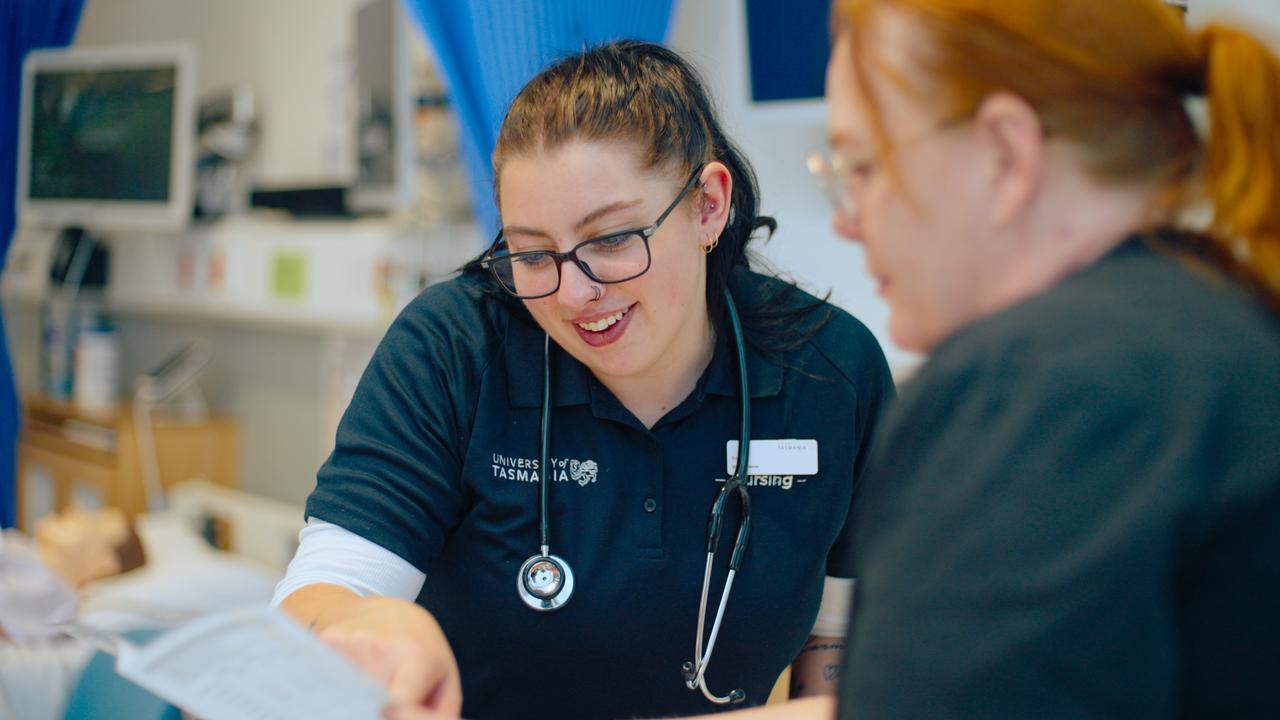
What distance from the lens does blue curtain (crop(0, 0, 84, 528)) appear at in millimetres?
3713

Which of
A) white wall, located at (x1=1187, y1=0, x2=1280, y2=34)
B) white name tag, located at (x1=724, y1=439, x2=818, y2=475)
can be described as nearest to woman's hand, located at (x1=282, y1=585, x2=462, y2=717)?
white name tag, located at (x1=724, y1=439, x2=818, y2=475)

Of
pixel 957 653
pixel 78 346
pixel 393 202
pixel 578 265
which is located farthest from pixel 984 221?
pixel 78 346

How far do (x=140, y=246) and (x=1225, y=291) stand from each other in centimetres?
476

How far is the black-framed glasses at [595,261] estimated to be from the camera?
1299 millimetres

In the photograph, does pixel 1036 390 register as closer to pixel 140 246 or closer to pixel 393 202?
pixel 393 202

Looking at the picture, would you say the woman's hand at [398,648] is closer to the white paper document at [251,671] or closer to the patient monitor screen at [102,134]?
the white paper document at [251,671]

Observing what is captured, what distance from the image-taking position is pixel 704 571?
136 centimetres

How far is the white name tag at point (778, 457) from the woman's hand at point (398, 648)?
1.56ft

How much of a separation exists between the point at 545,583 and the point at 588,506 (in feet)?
0.34

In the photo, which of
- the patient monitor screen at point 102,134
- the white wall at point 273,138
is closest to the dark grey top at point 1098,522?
the white wall at point 273,138

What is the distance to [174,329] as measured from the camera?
16.0 ft

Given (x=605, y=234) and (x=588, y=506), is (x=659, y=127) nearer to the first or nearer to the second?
(x=605, y=234)

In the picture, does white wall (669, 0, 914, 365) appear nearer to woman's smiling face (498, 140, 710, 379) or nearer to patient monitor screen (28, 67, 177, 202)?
woman's smiling face (498, 140, 710, 379)

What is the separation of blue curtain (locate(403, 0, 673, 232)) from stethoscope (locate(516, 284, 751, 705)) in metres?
1.01
